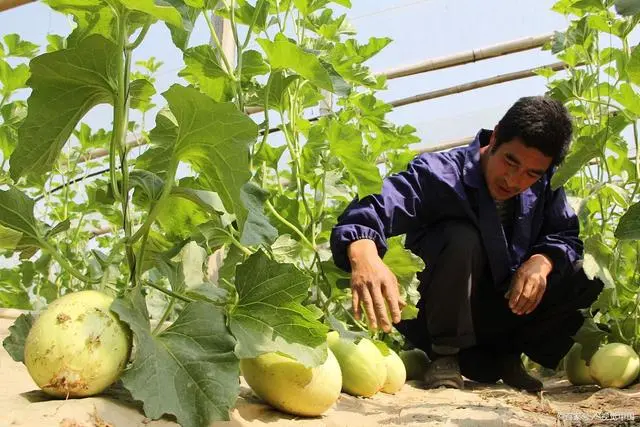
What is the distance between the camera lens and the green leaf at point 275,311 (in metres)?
1.40

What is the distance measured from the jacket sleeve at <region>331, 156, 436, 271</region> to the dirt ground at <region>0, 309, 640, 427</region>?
1.37ft

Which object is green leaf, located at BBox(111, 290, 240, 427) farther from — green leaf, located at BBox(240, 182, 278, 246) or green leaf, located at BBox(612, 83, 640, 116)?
green leaf, located at BBox(612, 83, 640, 116)

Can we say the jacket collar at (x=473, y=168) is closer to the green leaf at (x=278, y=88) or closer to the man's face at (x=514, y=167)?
the man's face at (x=514, y=167)

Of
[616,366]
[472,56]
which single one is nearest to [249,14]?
[616,366]

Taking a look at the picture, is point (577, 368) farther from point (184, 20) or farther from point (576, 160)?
point (184, 20)

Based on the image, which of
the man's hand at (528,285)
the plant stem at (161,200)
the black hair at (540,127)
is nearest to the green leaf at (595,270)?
the man's hand at (528,285)

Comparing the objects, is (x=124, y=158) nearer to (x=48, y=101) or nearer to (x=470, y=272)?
(x=48, y=101)

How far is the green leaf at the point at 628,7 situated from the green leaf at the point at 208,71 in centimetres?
84

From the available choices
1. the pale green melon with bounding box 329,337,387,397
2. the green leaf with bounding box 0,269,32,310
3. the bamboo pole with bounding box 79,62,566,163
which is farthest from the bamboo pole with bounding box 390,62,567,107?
the pale green melon with bounding box 329,337,387,397

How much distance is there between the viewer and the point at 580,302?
2.78m

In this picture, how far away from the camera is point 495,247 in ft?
8.56

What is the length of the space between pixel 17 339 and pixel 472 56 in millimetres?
4494

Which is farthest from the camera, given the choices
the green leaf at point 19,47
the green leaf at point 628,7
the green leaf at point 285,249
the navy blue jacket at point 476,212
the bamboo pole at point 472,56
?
the bamboo pole at point 472,56

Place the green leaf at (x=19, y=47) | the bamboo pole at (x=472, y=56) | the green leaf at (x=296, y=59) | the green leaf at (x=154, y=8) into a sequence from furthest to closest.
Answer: the bamboo pole at (x=472, y=56)
the green leaf at (x=19, y=47)
the green leaf at (x=296, y=59)
the green leaf at (x=154, y=8)
